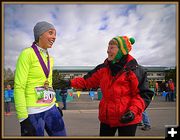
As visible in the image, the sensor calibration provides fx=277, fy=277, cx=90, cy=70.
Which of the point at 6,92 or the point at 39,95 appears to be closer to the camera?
the point at 39,95

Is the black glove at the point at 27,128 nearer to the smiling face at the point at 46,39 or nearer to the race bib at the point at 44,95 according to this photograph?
the race bib at the point at 44,95

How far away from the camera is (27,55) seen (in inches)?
111

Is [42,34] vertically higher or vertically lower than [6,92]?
higher

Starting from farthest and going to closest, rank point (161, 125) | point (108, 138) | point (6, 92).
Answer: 1. point (6, 92)
2. point (161, 125)
3. point (108, 138)

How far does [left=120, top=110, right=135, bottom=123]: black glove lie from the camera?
2867mm

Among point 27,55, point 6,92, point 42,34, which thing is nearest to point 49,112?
point 27,55

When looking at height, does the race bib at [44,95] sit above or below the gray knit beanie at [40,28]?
below

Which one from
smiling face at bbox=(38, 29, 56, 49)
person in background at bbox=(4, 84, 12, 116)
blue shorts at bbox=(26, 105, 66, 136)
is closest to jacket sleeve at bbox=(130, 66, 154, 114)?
blue shorts at bbox=(26, 105, 66, 136)

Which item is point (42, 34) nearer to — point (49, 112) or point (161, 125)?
point (49, 112)

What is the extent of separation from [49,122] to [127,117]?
2.76 ft

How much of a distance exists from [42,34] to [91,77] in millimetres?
844

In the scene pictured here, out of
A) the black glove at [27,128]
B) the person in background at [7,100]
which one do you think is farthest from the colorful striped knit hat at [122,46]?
the person in background at [7,100]

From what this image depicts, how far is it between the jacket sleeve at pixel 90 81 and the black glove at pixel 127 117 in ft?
2.25

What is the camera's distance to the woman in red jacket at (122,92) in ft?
9.78
